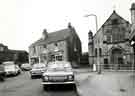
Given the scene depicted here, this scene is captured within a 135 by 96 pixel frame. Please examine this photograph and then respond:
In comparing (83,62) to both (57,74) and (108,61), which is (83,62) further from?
(57,74)

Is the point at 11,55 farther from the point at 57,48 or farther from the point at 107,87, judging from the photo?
the point at 107,87

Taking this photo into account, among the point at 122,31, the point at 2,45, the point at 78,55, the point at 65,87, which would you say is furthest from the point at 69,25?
the point at 65,87

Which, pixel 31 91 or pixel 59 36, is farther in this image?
pixel 59 36

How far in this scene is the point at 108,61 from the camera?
34688 millimetres

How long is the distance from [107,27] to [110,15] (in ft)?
8.34

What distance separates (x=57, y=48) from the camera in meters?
43.4

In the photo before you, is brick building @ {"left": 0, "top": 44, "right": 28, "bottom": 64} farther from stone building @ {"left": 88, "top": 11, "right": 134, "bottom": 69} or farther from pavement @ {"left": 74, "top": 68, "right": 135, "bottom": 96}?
pavement @ {"left": 74, "top": 68, "right": 135, "bottom": 96}

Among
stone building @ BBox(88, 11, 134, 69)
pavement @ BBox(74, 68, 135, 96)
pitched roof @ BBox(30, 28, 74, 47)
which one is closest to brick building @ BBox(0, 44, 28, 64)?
pitched roof @ BBox(30, 28, 74, 47)

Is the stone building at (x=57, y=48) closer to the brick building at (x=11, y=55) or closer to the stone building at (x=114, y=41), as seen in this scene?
the stone building at (x=114, y=41)

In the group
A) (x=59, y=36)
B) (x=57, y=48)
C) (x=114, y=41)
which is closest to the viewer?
(x=114, y=41)

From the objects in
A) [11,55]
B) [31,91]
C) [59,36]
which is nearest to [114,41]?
[59,36]

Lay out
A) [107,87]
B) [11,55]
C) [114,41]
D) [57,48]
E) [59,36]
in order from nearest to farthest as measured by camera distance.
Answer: [107,87], [114,41], [57,48], [59,36], [11,55]

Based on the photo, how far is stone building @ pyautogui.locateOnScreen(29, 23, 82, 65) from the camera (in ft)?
139

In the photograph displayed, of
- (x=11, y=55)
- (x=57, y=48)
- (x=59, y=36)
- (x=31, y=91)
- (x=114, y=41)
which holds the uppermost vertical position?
(x=59, y=36)
